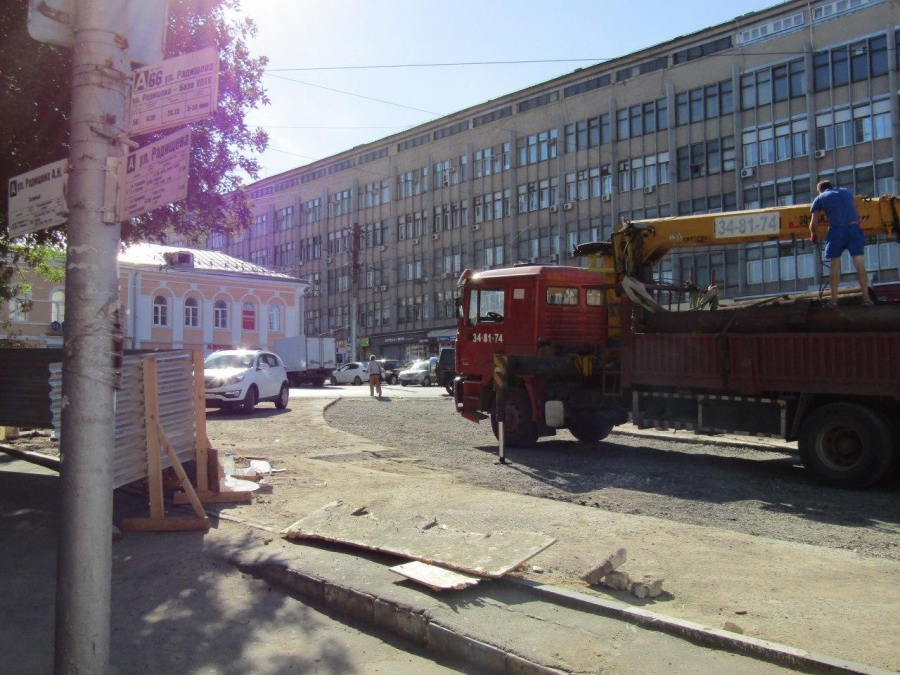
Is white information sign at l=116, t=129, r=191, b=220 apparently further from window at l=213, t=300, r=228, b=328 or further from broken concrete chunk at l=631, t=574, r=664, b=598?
window at l=213, t=300, r=228, b=328

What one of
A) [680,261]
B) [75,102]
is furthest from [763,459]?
[680,261]

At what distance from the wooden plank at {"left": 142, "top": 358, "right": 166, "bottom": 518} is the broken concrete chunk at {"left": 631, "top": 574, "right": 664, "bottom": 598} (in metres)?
4.37

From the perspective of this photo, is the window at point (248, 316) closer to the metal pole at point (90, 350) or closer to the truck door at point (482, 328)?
the truck door at point (482, 328)

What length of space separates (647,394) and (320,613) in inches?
278

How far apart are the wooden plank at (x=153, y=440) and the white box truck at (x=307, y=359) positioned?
37.7 m

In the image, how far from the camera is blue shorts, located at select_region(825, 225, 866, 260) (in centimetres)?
919

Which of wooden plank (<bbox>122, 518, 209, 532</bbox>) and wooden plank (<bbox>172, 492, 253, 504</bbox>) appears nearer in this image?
wooden plank (<bbox>122, 518, 209, 532</bbox>)

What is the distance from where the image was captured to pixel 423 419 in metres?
18.2

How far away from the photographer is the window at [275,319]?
5616cm

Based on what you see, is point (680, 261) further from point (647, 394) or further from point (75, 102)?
point (75, 102)

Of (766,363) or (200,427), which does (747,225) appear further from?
(200,427)

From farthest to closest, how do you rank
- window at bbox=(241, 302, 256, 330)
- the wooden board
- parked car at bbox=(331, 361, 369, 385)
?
1. window at bbox=(241, 302, 256, 330)
2. parked car at bbox=(331, 361, 369, 385)
3. the wooden board

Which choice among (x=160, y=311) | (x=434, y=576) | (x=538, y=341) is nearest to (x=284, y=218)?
(x=160, y=311)

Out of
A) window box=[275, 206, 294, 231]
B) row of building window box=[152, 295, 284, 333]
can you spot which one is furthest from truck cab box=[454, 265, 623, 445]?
window box=[275, 206, 294, 231]
